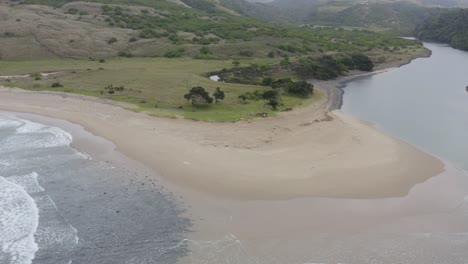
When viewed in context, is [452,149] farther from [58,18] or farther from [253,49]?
[58,18]

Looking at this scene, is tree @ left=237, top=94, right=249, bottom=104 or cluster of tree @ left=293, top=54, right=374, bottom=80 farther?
cluster of tree @ left=293, top=54, right=374, bottom=80

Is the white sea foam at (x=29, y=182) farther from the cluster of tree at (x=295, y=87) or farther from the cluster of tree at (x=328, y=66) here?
the cluster of tree at (x=328, y=66)

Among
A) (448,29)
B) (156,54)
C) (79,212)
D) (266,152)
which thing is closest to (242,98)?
(266,152)

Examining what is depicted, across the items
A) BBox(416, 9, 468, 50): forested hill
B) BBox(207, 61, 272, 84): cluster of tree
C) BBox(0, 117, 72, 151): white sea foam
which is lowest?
BBox(0, 117, 72, 151): white sea foam

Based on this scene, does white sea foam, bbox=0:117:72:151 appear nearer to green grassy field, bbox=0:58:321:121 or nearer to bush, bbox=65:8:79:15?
green grassy field, bbox=0:58:321:121

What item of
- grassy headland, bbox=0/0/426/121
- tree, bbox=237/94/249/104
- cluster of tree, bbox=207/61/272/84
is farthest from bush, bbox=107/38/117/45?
tree, bbox=237/94/249/104

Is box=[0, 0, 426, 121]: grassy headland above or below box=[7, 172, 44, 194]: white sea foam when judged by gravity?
above

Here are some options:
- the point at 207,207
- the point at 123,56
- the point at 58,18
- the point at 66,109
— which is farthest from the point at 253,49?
the point at 207,207
